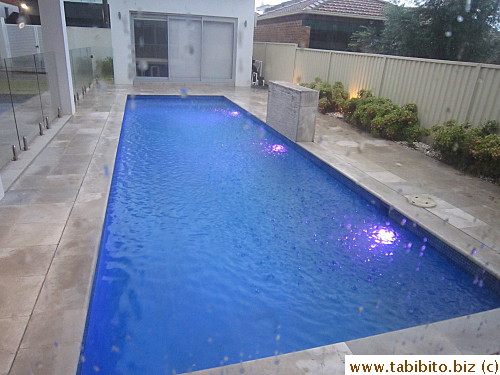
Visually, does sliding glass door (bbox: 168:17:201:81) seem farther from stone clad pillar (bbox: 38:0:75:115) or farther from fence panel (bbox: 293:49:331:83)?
stone clad pillar (bbox: 38:0:75:115)

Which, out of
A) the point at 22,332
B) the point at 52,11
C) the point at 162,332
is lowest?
the point at 162,332

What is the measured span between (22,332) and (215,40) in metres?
14.7

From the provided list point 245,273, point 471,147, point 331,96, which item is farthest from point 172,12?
point 245,273

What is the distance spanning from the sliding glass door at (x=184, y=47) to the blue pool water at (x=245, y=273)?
993 cm

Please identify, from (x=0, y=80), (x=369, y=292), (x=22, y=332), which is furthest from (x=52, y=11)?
(x=369, y=292)

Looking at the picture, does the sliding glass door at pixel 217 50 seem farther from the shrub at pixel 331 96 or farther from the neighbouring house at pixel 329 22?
the shrub at pixel 331 96

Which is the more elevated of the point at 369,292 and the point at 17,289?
the point at 17,289

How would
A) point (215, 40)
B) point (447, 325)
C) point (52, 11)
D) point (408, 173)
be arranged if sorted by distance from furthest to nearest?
point (215, 40), point (52, 11), point (408, 173), point (447, 325)

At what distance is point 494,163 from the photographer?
5742mm

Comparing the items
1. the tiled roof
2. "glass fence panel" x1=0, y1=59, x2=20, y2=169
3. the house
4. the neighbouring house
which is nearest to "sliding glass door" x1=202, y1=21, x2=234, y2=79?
the neighbouring house

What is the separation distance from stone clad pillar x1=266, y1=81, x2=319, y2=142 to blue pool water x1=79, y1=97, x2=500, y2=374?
157cm

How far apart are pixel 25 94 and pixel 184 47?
363 inches

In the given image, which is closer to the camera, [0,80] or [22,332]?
[22,332]

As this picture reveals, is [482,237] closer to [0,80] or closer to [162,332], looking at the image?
[162,332]
